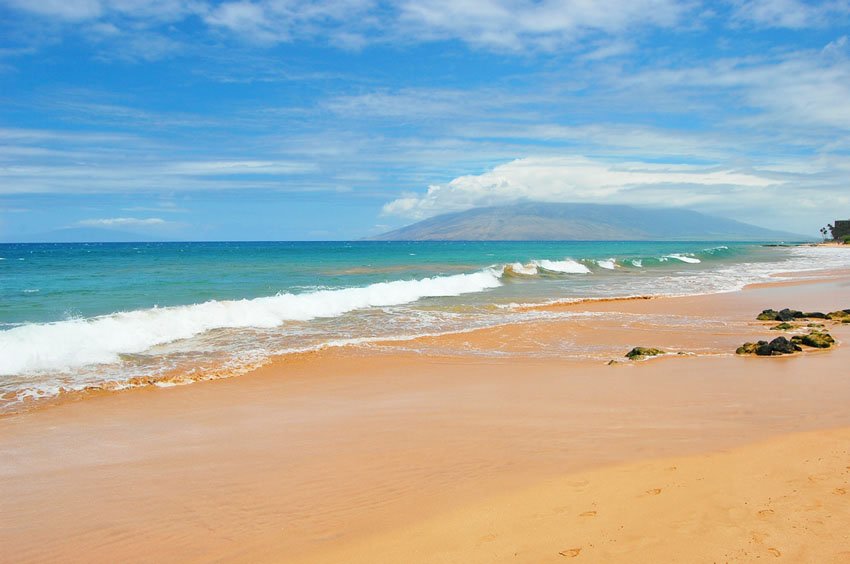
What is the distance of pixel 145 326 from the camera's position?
48.8 ft

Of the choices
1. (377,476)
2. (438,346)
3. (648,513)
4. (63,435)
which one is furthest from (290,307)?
(648,513)

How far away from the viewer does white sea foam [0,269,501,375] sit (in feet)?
38.5

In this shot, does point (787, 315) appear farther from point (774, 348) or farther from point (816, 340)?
point (774, 348)

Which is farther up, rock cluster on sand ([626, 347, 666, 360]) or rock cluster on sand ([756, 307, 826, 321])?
rock cluster on sand ([756, 307, 826, 321])

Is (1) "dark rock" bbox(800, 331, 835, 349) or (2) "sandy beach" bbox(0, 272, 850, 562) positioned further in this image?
(1) "dark rock" bbox(800, 331, 835, 349)

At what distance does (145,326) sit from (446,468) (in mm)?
11584

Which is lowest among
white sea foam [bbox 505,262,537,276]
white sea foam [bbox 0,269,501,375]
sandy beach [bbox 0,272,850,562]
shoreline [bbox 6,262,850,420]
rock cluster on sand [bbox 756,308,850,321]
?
sandy beach [bbox 0,272,850,562]

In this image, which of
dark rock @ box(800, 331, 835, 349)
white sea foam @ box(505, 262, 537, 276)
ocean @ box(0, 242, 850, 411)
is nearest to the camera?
ocean @ box(0, 242, 850, 411)

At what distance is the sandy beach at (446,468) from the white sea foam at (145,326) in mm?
3662

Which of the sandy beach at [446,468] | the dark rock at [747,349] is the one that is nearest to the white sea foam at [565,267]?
the dark rock at [747,349]

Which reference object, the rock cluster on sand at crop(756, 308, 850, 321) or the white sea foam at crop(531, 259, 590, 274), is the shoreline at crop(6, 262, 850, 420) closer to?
the rock cluster on sand at crop(756, 308, 850, 321)

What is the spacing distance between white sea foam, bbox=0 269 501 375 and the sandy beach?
144 inches

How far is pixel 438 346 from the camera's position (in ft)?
43.2

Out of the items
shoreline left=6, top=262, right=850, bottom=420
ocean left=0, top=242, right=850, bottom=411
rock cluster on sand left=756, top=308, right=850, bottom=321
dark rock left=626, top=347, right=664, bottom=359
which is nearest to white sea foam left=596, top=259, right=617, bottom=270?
ocean left=0, top=242, right=850, bottom=411
